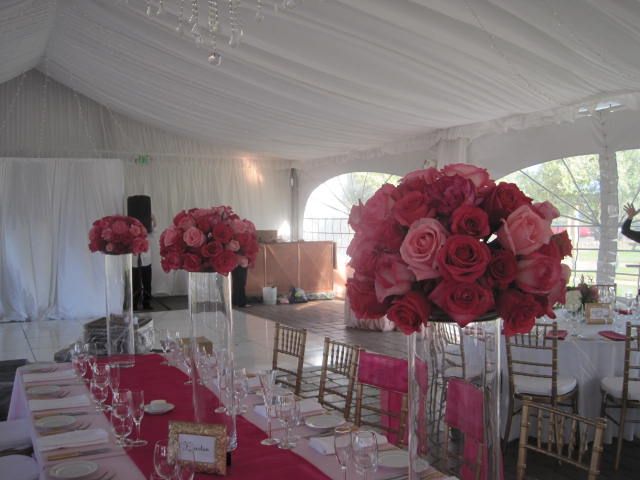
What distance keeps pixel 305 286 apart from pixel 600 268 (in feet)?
19.6

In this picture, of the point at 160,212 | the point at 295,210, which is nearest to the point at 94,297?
the point at 160,212

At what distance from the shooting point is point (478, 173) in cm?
128

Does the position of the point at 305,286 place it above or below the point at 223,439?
below

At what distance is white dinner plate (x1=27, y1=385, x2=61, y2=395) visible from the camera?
298 centimetres

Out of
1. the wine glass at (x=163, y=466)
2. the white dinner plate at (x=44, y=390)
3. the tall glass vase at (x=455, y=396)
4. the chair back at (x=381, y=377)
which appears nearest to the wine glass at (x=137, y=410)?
the wine glass at (x=163, y=466)

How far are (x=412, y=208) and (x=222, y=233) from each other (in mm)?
1203

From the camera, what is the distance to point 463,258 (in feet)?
3.75

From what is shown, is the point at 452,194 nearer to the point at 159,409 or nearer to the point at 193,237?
the point at 193,237

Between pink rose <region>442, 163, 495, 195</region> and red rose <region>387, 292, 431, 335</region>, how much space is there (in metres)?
0.27

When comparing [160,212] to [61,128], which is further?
[160,212]

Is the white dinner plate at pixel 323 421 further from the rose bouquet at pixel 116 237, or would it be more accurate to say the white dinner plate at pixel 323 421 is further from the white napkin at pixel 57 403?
the rose bouquet at pixel 116 237

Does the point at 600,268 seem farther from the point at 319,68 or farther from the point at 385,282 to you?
the point at 385,282

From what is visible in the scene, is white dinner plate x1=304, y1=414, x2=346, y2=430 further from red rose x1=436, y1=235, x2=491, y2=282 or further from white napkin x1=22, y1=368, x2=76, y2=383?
white napkin x1=22, y1=368, x2=76, y2=383

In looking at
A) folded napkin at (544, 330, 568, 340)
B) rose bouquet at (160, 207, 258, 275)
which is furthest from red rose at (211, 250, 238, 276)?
folded napkin at (544, 330, 568, 340)
